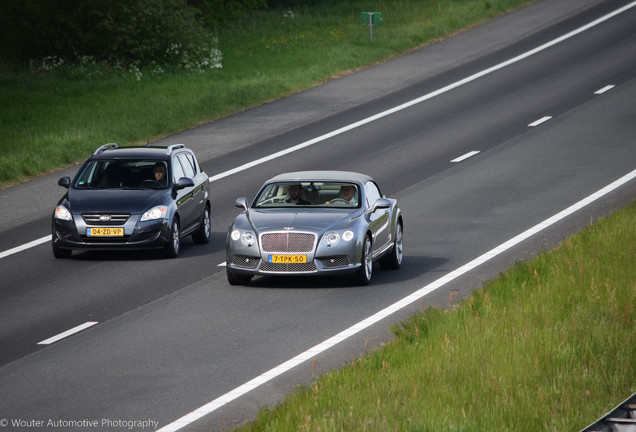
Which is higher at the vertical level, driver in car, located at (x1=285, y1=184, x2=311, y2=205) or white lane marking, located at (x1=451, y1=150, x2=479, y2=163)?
driver in car, located at (x1=285, y1=184, x2=311, y2=205)

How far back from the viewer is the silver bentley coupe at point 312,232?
16453 millimetres

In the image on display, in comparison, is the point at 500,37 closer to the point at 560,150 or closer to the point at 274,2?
the point at 560,150

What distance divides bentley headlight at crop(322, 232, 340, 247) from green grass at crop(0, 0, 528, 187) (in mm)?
12438

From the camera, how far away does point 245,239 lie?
1664cm

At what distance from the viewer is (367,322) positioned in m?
14.5

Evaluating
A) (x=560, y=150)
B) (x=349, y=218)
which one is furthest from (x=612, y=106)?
(x=349, y=218)

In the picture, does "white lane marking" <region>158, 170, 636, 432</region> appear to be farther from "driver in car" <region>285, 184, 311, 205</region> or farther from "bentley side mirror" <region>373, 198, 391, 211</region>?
"driver in car" <region>285, 184, 311, 205</region>

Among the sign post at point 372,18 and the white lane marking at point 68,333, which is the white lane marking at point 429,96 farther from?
the white lane marking at point 68,333

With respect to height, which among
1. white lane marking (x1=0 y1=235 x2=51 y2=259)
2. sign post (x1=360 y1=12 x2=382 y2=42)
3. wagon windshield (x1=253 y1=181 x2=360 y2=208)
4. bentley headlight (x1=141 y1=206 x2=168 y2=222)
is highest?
wagon windshield (x1=253 y1=181 x2=360 y2=208)

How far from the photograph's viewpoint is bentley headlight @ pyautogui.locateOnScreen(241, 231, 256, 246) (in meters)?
16.6

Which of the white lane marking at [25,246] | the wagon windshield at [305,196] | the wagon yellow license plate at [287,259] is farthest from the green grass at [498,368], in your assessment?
the white lane marking at [25,246]

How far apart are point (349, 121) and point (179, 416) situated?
2407 centimetres

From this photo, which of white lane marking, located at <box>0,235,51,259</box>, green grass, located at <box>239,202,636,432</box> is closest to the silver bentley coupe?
green grass, located at <box>239,202,636,432</box>

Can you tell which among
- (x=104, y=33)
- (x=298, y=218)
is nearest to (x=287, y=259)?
(x=298, y=218)
